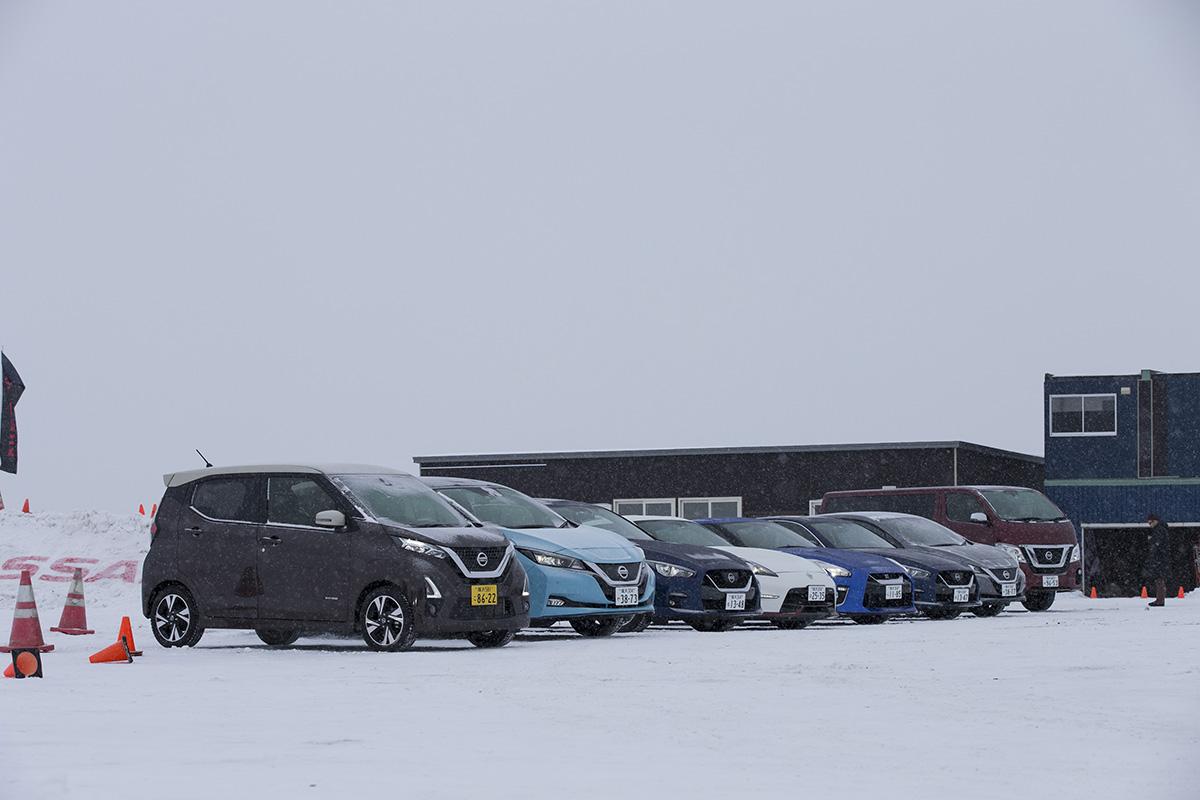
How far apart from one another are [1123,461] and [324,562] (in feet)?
103

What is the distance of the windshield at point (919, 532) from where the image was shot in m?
23.8

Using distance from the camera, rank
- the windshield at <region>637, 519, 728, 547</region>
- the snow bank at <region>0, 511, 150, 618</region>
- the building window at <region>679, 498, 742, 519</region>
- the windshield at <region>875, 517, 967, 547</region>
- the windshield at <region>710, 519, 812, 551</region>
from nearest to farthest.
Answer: the windshield at <region>637, 519, 728, 547</region>
the windshield at <region>710, 519, 812, 551</region>
the windshield at <region>875, 517, 967, 547</region>
the snow bank at <region>0, 511, 150, 618</region>
the building window at <region>679, 498, 742, 519</region>

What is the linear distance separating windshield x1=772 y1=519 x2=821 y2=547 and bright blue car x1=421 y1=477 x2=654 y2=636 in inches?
183

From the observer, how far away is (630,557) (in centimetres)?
1736

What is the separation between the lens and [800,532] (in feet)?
75.4

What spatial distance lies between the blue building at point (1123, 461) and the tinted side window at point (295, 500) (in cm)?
2946

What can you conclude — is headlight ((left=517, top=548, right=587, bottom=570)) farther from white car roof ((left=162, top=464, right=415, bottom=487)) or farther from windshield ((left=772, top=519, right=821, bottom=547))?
windshield ((left=772, top=519, right=821, bottom=547))

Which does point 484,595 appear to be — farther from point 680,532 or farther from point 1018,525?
point 1018,525

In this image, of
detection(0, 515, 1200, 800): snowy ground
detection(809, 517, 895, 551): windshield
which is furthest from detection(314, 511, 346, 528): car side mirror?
detection(809, 517, 895, 551): windshield

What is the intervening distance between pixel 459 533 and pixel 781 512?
25.2m

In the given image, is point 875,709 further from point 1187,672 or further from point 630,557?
point 630,557

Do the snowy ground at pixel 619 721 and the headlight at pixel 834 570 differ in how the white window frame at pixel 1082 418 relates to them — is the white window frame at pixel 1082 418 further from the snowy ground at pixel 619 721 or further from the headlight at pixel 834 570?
the snowy ground at pixel 619 721

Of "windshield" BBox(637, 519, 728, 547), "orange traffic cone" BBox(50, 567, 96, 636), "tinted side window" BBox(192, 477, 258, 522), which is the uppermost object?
"tinted side window" BBox(192, 477, 258, 522)

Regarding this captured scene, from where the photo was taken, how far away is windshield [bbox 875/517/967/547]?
78.2ft
